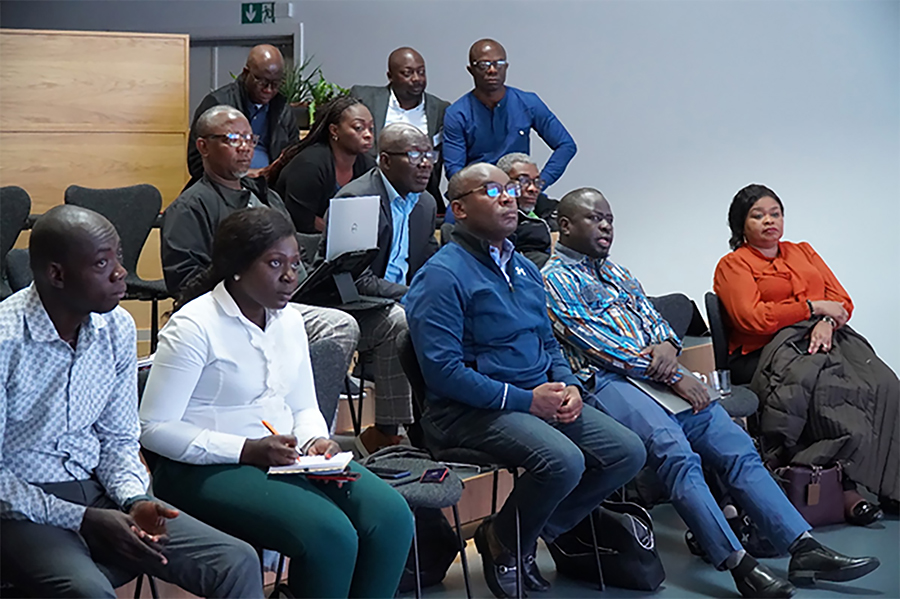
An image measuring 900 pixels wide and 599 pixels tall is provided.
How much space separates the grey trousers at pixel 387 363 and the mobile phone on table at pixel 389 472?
77cm

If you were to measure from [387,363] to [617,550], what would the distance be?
3.29 ft

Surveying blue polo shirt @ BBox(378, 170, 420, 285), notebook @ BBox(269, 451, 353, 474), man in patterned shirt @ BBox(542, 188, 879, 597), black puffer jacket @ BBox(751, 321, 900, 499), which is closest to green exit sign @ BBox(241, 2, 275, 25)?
blue polo shirt @ BBox(378, 170, 420, 285)

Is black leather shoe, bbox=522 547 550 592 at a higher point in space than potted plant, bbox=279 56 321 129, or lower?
lower

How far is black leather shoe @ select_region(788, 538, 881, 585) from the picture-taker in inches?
128

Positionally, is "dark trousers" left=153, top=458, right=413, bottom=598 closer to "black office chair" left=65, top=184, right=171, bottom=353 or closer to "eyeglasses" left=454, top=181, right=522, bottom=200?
A: "eyeglasses" left=454, top=181, right=522, bottom=200

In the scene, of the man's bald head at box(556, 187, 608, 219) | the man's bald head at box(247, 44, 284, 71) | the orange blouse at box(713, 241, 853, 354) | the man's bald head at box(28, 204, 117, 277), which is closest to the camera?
the man's bald head at box(28, 204, 117, 277)

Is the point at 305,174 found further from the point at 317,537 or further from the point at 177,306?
the point at 317,537

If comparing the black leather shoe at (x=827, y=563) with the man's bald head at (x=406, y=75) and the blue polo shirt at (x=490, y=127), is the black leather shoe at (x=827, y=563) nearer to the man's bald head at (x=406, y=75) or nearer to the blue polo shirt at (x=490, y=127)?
the blue polo shirt at (x=490, y=127)

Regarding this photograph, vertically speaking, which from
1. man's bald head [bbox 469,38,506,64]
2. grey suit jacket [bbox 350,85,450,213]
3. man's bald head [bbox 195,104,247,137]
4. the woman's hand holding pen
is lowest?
the woman's hand holding pen

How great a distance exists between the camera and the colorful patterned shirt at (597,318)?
11.4 feet

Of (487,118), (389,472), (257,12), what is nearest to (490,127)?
(487,118)

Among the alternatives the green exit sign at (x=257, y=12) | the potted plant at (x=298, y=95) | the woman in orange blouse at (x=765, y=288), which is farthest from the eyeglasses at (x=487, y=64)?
the green exit sign at (x=257, y=12)

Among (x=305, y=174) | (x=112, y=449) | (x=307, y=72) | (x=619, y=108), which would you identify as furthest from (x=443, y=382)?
(x=307, y=72)

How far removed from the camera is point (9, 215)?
4043mm
